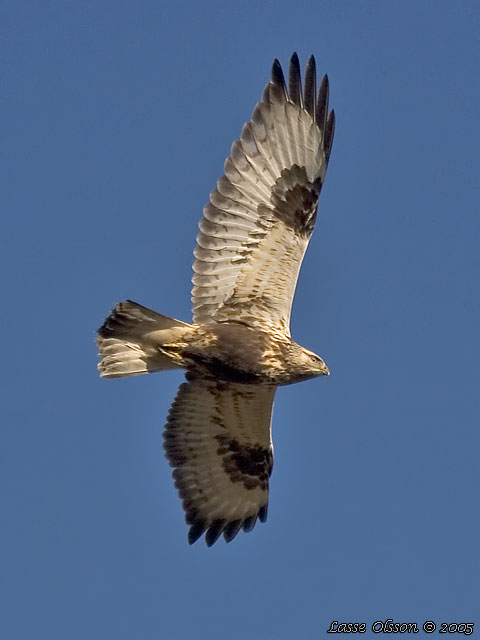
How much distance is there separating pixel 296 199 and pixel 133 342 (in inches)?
89.0

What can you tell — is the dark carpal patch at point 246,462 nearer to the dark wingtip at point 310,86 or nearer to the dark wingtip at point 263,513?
the dark wingtip at point 263,513

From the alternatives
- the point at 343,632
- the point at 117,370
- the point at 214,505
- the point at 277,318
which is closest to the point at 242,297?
the point at 277,318

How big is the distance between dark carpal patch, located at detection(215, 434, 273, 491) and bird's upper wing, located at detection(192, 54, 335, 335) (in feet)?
5.27

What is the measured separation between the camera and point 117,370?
45.8ft

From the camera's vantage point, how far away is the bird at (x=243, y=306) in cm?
1387

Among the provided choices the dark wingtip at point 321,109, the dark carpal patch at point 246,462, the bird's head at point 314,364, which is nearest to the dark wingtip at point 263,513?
the dark carpal patch at point 246,462

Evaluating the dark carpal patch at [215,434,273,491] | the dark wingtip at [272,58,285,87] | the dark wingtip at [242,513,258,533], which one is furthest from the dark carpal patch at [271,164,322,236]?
the dark wingtip at [242,513,258,533]

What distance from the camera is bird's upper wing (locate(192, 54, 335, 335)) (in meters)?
14.2

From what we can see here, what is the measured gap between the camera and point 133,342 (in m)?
14.0

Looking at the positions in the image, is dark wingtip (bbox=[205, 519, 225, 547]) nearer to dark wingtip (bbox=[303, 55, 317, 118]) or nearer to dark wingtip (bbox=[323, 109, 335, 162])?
dark wingtip (bbox=[323, 109, 335, 162])

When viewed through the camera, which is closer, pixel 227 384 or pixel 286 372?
pixel 286 372

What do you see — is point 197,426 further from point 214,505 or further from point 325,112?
point 325,112

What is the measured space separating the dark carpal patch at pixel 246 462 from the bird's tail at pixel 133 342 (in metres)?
1.57

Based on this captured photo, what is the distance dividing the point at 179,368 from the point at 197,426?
905mm
